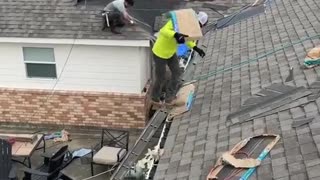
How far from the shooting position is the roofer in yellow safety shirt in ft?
28.5

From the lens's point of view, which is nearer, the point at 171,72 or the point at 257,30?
the point at 171,72

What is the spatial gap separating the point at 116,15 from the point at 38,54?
2.69 metres

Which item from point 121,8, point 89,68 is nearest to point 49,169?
point 89,68

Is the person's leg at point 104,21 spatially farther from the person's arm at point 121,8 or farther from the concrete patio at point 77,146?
the concrete patio at point 77,146

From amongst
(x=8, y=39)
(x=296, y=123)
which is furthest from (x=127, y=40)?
(x=296, y=123)

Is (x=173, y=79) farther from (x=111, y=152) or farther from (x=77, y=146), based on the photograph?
(x=77, y=146)

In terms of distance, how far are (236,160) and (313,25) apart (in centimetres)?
497

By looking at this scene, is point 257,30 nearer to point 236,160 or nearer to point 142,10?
point 142,10

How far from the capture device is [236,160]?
5.63 meters

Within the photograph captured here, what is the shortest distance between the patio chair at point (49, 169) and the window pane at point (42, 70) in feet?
10.4

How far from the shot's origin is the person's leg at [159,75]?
30.7ft

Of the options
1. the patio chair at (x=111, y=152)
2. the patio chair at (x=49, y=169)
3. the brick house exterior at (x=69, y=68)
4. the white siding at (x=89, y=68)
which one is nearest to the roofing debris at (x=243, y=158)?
the patio chair at (x=111, y=152)

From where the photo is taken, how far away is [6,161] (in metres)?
10.8

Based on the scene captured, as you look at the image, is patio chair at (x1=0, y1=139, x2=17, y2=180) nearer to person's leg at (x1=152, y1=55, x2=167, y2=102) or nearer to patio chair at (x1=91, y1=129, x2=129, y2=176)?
patio chair at (x1=91, y1=129, x2=129, y2=176)
